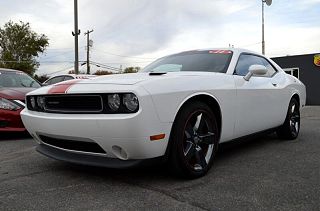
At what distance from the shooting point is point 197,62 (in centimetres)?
416

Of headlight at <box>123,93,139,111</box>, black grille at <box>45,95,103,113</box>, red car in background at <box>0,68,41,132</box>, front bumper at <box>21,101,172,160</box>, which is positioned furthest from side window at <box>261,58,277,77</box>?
red car in background at <box>0,68,41,132</box>

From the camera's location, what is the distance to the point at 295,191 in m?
2.96

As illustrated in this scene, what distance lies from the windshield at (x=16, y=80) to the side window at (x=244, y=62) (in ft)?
13.5

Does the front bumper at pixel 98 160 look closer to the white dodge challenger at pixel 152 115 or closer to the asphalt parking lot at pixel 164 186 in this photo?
the white dodge challenger at pixel 152 115

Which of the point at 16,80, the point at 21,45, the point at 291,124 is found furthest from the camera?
the point at 21,45

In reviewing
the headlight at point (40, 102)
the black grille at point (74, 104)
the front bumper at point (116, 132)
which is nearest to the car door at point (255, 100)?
the front bumper at point (116, 132)

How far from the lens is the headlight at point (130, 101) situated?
2846 mm

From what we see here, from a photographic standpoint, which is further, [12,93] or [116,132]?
[12,93]

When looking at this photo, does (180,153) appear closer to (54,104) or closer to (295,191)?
(295,191)

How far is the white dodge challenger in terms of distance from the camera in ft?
9.37

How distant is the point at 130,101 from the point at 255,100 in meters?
1.89

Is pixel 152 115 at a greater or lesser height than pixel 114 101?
lesser

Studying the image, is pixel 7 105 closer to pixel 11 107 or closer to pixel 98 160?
pixel 11 107

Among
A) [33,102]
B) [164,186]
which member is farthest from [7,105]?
[164,186]
